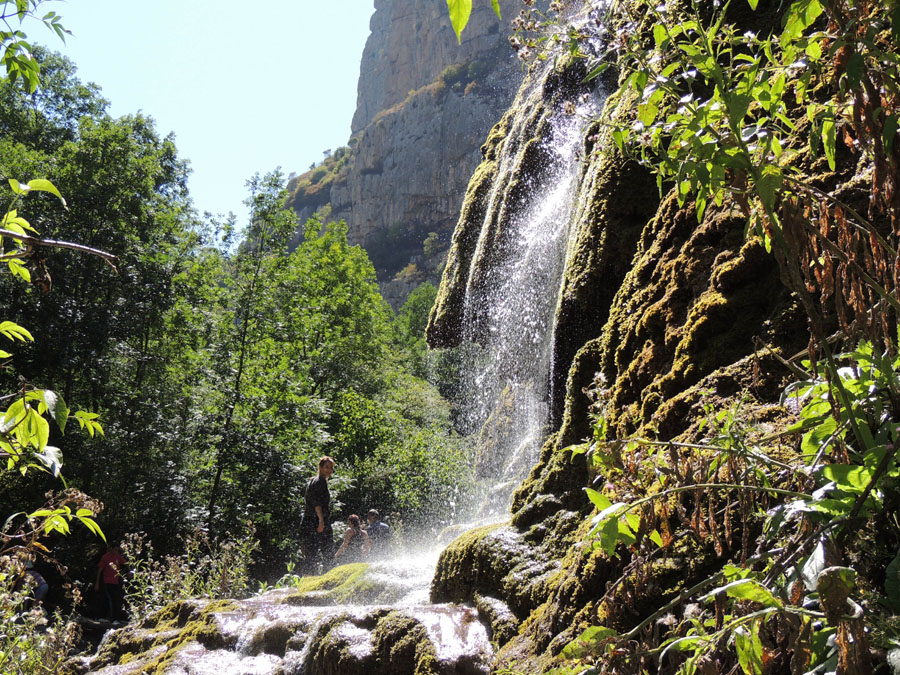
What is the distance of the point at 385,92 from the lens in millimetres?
94438

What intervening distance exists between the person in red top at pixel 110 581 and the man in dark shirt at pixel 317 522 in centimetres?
439

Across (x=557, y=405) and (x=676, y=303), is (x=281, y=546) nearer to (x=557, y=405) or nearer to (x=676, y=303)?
(x=557, y=405)

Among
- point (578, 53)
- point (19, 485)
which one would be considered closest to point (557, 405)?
point (578, 53)

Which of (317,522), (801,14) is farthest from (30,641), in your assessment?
(801,14)

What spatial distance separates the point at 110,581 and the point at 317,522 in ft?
17.9

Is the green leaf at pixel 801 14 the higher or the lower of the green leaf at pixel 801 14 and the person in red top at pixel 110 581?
the higher

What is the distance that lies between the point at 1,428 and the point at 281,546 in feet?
43.4

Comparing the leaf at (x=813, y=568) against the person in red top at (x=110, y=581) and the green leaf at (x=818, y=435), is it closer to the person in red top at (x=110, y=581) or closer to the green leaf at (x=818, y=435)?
the green leaf at (x=818, y=435)

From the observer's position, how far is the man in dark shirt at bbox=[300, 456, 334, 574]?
28.1 ft

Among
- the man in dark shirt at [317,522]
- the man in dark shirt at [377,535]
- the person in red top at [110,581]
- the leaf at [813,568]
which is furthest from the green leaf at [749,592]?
the person in red top at [110,581]

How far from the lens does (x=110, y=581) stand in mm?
11883

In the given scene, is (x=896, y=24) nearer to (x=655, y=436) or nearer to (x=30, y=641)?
(x=655, y=436)

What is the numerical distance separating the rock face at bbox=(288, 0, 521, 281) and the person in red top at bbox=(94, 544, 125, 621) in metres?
59.0

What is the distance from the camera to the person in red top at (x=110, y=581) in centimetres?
1180
